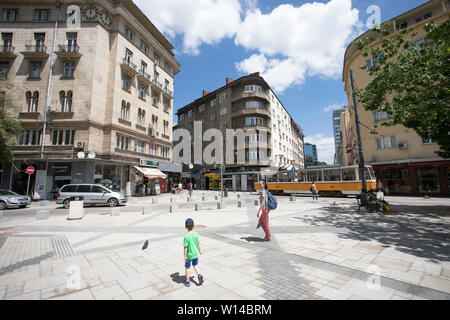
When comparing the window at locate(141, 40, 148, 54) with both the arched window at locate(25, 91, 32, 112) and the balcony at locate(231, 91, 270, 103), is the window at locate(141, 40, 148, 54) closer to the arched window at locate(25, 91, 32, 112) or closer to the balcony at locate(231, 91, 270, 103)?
the arched window at locate(25, 91, 32, 112)

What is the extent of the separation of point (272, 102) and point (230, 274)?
40153 mm

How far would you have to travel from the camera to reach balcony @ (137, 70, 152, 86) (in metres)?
25.2

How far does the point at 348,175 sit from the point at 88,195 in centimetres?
2139

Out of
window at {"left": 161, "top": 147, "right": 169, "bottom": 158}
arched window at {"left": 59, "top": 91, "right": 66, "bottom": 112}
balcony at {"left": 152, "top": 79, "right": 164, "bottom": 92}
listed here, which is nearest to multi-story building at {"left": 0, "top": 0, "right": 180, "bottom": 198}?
arched window at {"left": 59, "top": 91, "right": 66, "bottom": 112}

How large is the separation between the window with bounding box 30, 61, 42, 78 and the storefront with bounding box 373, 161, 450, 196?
3814cm

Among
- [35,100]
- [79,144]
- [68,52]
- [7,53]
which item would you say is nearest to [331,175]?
[79,144]

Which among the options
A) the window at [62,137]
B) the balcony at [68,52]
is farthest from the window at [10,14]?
the window at [62,137]

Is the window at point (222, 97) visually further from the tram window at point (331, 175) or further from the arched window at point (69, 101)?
the tram window at point (331, 175)

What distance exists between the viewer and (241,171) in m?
34.6

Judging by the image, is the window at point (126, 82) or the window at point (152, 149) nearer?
the window at point (126, 82)

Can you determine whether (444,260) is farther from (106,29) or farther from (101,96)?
(106,29)

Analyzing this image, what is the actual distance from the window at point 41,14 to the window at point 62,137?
1336cm

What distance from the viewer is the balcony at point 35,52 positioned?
20594mm
